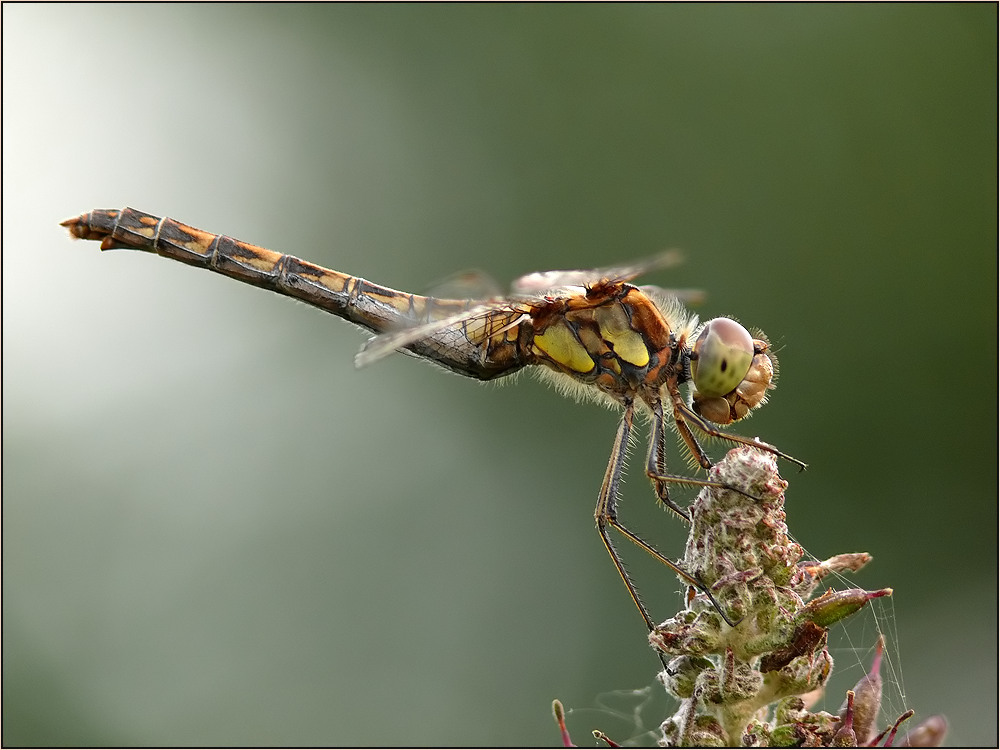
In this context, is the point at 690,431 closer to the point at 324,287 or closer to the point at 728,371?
the point at 728,371

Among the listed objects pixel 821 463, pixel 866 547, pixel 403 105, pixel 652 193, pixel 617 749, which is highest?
pixel 403 105

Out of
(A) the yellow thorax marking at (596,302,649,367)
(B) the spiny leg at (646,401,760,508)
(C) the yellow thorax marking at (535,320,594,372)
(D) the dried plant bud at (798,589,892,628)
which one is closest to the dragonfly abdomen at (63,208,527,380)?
(C) the yellow thorax marking at (535,320,594,372)

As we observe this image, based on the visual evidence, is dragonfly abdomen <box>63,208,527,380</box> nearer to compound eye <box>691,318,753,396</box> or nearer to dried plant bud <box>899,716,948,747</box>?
compound eye <box>691,318,753,396</box>

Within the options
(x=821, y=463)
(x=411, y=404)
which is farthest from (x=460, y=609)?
(x=821, y=463)

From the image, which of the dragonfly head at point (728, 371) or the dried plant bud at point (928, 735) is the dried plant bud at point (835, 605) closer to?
the dried plant bud at point (928, 735)

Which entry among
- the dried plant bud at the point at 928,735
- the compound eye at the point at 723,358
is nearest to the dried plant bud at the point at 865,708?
the dried plant bud at the point at 928,735

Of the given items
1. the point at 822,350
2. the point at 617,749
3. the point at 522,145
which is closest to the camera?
the point at 617,749

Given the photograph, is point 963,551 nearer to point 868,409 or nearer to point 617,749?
point 868,409
